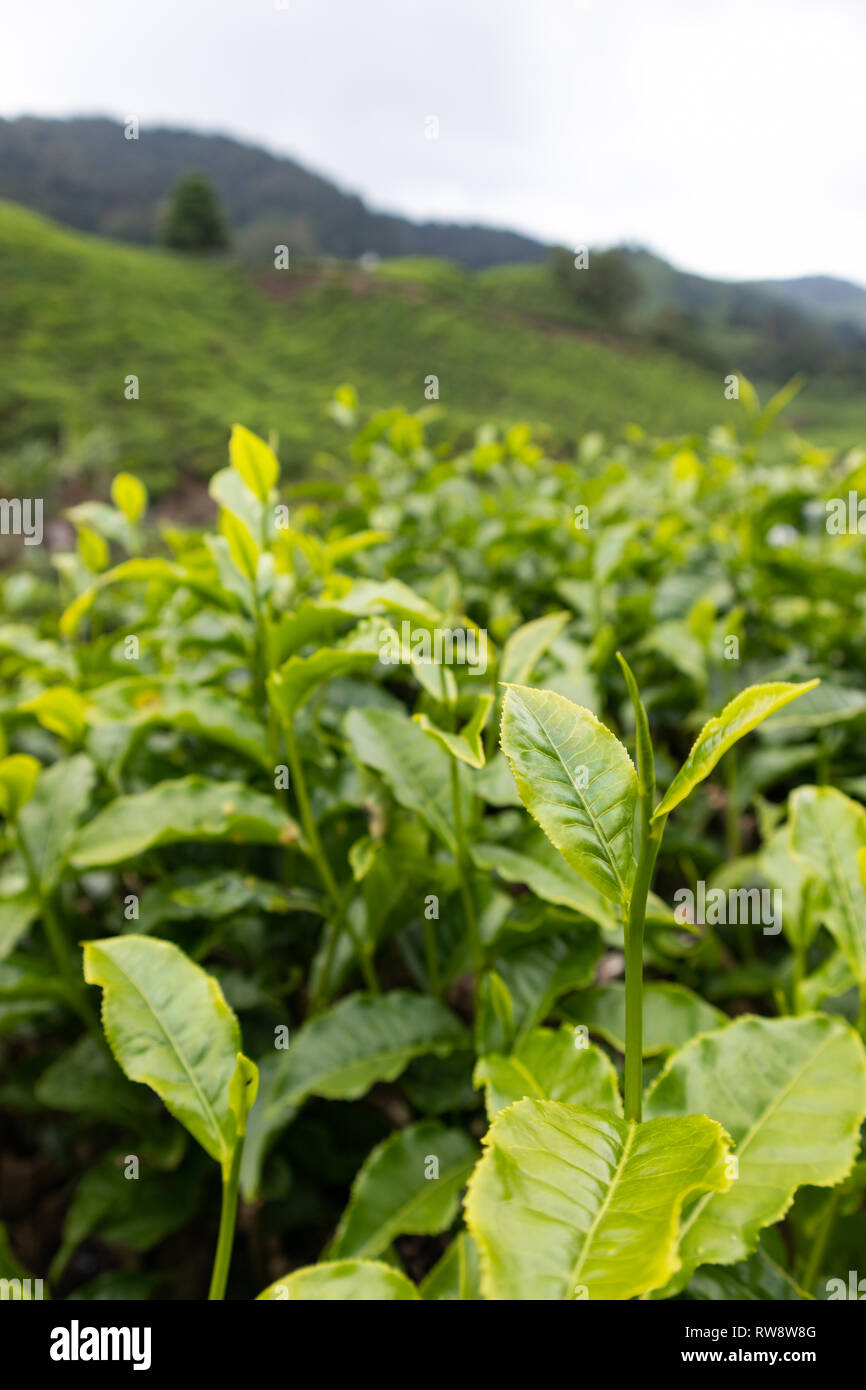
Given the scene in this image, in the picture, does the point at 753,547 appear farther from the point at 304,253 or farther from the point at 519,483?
the point at 304,253

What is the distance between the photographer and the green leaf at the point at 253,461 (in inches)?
44.5

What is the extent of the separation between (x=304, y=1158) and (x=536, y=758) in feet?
3.24

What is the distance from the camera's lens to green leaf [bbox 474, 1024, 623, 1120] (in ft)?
2.47

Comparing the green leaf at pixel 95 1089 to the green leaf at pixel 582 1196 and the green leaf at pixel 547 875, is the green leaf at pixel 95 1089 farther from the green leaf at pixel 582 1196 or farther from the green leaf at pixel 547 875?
the green leaf at pixel 582 1196

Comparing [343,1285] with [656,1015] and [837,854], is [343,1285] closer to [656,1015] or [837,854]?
[656,1015]

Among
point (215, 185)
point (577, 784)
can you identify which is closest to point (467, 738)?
point (577, 784)

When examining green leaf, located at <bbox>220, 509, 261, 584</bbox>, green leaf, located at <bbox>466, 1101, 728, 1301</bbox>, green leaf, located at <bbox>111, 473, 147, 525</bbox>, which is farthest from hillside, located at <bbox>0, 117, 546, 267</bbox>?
green leaf, located at <bbox>466, 1101, 728, 1301</bbox>

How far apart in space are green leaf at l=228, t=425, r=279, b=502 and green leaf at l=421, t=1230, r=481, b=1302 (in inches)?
36.4

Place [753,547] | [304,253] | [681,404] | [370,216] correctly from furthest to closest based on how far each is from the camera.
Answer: [370,216]
[304,253]
[681,404]
[753,547]

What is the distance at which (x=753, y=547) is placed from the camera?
1.83m

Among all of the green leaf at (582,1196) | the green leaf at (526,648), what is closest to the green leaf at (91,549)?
the green leaf at (526,648)

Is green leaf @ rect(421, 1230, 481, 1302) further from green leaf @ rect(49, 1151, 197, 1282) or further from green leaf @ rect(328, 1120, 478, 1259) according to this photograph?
green leaf @ rect(49, 1151, 197, 1282)
